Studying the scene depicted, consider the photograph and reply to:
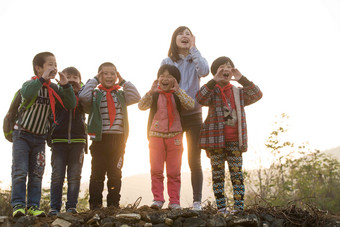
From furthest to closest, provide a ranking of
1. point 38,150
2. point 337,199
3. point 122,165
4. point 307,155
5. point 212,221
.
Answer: point 307,155 < point 337,199 < point 122,165 < point 38,150 < point 212,221

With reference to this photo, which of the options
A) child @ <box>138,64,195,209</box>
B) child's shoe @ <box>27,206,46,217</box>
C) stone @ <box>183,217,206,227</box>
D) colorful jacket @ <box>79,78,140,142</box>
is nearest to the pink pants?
child @ <box>138,64,195,209</box>

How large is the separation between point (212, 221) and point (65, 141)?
2035 mm

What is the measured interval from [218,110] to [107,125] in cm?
141

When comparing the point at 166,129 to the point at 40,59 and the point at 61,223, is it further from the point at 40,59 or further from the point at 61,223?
the point at 40,59

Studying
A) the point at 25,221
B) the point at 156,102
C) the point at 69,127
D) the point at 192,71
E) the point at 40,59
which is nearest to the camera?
the point at 25,221

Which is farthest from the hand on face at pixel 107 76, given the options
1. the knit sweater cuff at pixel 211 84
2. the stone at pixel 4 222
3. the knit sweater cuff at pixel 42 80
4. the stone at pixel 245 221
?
the stone at pixel 245 221

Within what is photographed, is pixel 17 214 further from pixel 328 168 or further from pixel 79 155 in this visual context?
pixel 328 168

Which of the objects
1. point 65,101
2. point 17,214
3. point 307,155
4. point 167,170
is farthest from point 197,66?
point 307,155

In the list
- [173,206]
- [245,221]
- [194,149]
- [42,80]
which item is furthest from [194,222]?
[42,80]

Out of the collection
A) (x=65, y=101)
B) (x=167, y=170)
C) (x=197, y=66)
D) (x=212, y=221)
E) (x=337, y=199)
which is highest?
(x=197, y=66)

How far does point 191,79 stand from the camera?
480 cm

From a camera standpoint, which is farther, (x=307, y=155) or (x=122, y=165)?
(x=307, y=155)

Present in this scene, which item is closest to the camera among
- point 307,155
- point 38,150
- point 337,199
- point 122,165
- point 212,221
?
point 212,221

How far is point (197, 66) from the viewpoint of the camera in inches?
185
